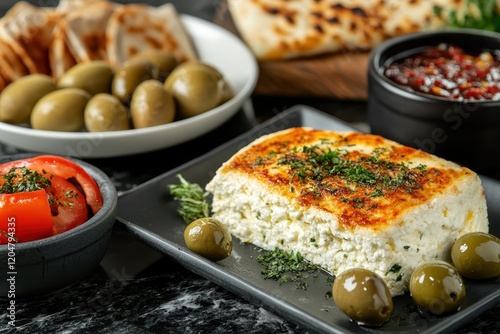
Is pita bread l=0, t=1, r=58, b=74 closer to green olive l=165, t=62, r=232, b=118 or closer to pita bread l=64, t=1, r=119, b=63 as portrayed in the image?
pita bread l=64, t=1, r=119, b=63

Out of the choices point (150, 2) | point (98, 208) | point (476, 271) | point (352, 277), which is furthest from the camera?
point (150, 2)

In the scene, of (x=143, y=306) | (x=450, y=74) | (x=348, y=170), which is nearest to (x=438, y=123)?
(x=450, y=74)

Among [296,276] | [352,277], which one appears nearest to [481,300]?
[352,277]

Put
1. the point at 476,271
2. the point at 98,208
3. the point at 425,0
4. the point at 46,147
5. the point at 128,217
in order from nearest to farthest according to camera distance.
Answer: the point at 476,271 < the point at 98,208 < the point at 128,217 < the point at 46,147 < the point at 425,0

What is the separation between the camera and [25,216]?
3.66m

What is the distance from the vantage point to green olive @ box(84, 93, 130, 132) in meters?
5.12

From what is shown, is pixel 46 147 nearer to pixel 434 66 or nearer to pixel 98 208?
pixel 98 208

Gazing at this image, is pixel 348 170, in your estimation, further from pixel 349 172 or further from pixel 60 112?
pixel 60 112

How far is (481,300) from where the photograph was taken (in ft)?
11.4

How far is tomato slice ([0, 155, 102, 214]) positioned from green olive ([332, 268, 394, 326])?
4.27 ft

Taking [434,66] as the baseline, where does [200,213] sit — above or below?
below

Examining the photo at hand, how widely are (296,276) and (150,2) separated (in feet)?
15.7

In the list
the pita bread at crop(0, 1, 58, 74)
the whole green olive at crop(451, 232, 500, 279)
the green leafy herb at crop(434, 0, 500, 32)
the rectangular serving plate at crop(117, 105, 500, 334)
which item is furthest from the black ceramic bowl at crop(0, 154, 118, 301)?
the green leafy herb at crop(434, 0, 500, 32)

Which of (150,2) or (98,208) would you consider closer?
(98,208)
